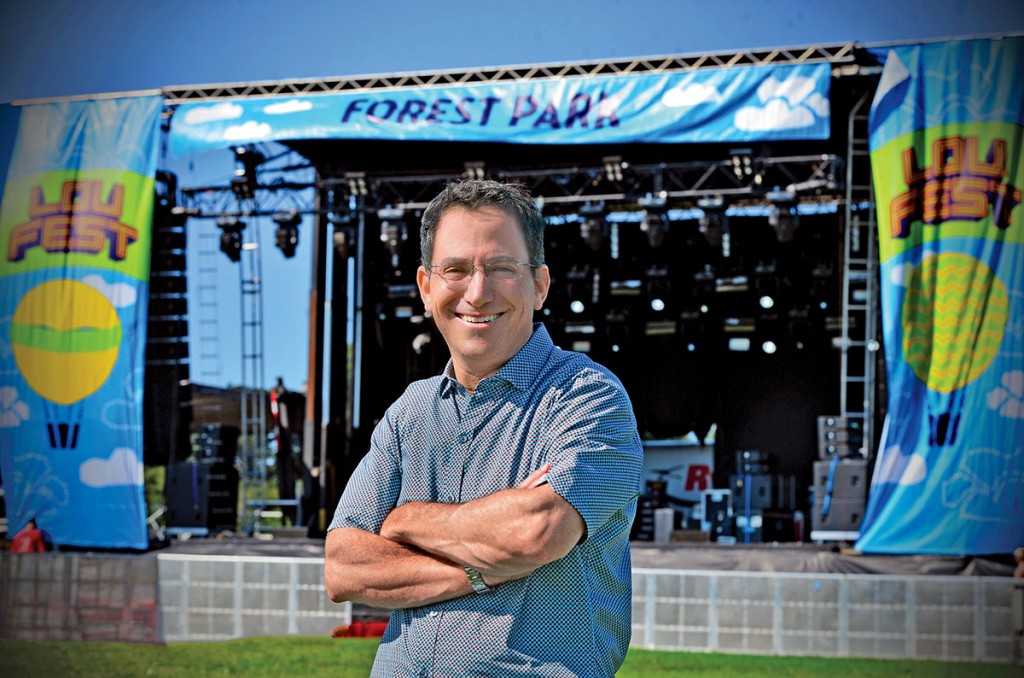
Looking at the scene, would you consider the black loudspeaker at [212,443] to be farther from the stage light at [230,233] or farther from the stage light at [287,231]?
the stage light at [287,231]

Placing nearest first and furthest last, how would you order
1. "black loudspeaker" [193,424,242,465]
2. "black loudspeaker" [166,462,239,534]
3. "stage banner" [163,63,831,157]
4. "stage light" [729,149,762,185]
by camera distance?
"stage banner" [163,63,831,157] → "stage light" [729,149,762,185] → "black loudspeaker" [166,462,239,534] → "black loudspeaker" [193,424,242,465]

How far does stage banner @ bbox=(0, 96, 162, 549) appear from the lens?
11266 millimetres

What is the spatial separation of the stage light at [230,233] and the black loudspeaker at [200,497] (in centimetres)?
247

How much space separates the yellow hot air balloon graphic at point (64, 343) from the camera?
11.3m

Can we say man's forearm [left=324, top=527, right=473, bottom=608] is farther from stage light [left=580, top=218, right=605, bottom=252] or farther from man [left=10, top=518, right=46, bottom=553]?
stage light [left=580, top=218, right=605, bottom=252]

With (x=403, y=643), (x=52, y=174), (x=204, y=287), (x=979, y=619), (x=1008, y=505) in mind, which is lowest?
(x=979, y=619)

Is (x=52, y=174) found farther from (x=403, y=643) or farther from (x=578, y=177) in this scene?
(x=403, y=643)

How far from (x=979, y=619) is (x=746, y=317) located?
822cm

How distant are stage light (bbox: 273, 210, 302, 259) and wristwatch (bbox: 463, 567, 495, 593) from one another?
11334mm

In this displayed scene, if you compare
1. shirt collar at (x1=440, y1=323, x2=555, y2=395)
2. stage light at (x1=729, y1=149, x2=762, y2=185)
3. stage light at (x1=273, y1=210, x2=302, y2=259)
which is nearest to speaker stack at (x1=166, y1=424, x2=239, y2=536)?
stage light at (x1=273, y1=210, x2=302, y2=259)

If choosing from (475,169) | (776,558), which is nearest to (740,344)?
(475,169)

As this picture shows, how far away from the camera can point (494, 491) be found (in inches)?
75.1

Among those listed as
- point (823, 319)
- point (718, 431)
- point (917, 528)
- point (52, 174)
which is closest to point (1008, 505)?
point (917, 528)

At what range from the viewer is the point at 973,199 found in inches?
390
